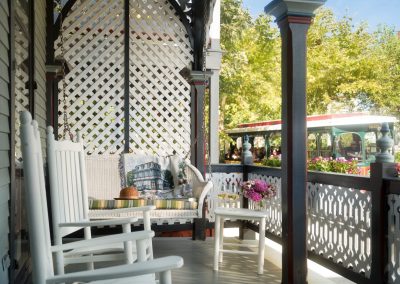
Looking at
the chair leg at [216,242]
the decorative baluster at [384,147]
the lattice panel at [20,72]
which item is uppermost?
the lattice panel at [20,72]

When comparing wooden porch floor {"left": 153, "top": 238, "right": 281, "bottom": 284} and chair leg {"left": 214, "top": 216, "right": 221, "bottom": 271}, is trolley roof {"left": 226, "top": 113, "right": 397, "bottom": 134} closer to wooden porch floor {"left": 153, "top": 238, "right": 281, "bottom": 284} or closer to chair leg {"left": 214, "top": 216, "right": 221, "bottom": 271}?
wooden porch floor {"left": 153, "top": 238, "right": 281, "bottom": 284}

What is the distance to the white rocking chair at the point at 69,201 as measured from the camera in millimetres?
2090

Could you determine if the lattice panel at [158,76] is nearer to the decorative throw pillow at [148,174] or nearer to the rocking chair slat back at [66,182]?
the decorative throw pillow at [148,174]

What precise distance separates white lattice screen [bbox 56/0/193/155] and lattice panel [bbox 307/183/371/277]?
2.28 meters

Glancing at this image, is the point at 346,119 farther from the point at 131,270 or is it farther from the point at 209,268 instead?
the point at 131,270

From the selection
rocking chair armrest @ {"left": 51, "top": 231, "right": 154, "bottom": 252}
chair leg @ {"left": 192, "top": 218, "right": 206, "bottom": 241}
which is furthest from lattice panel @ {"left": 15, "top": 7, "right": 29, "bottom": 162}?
chair leg @ {"left": 192, "top": 218, "right": 206, "bottom": 241}

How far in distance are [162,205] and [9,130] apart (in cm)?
206

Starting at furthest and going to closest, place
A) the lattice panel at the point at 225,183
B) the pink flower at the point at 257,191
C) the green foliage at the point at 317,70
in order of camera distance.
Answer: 1. the green foliage at the point at 317,70
2. the lattice panel at the point at 225,183
3. the pink flower at the point at 257,191

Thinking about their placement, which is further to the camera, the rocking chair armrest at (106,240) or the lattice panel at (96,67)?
the lattice panel at (96,67)

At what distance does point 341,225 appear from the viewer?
3260 mm

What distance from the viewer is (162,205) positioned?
4148 mm

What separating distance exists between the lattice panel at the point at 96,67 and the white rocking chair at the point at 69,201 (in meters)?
2.75

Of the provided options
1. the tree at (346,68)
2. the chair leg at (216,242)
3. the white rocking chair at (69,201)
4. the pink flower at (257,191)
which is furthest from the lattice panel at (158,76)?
the tree at (346,68)

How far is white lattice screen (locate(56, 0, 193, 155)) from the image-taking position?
5234 mm
